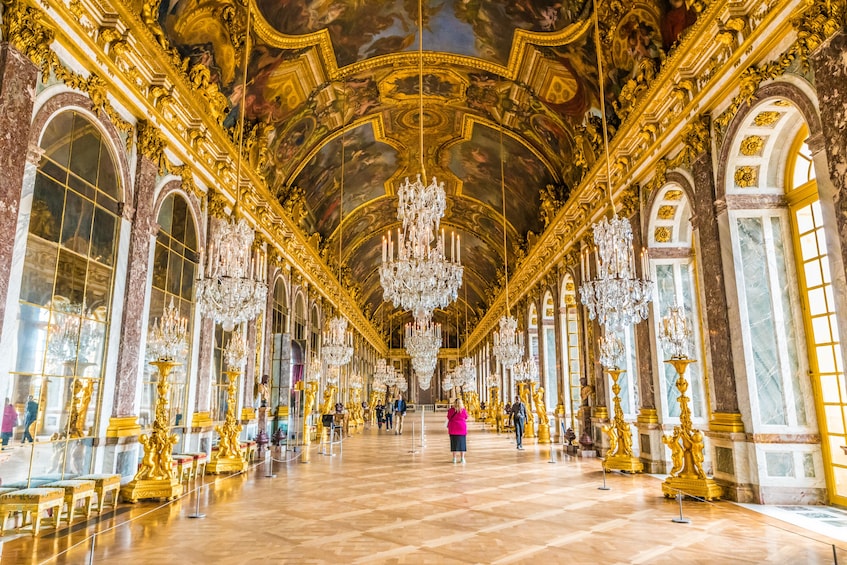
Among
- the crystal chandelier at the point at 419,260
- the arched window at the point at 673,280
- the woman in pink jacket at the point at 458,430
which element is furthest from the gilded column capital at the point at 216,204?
the arched window at the point at 673,280

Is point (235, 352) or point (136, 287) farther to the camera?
point (235, 352)

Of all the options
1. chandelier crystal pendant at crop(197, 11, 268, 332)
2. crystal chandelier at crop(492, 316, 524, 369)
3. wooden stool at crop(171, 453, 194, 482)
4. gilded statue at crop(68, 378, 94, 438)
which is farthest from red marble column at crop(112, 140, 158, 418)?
crystal chandelier at crop(492, 316, 524, 369)

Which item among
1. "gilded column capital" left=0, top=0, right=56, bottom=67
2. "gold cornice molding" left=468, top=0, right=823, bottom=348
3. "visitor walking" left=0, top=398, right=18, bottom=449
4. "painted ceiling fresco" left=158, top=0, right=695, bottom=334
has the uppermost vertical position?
"painted ceiling fresco" left=158, top=0, right=695, bottom=334

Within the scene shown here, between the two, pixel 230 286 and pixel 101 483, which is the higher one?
pixel 230 286

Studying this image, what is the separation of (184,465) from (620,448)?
7388mm

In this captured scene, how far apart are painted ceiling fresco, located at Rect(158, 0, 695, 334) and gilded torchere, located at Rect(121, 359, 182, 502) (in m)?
4.95

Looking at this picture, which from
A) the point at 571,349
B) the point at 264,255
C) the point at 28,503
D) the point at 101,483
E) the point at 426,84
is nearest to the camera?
the point at 28,503

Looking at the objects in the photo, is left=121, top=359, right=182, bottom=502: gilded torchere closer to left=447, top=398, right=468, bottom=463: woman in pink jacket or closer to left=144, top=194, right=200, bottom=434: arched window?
left=144, top=194, right=200, bottom=434: arched window

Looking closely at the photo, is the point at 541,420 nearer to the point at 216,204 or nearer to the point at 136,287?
the point at 216,204

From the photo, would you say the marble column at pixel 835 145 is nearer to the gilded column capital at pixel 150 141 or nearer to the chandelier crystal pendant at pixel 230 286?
the chandelier crystal pendant at pixel 230 286

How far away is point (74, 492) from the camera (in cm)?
543

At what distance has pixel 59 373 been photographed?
611cm

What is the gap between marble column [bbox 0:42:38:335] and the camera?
16.4ft

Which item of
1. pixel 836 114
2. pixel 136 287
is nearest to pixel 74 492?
pixel 136 287
